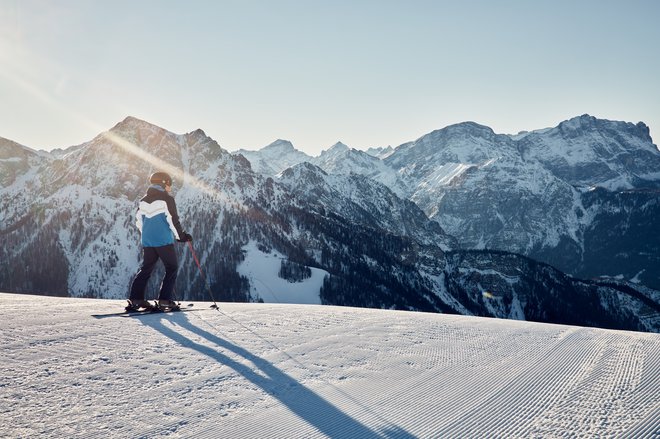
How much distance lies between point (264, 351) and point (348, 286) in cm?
16112

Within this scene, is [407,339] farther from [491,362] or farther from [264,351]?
[264,351]

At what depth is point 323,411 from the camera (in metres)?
3.95

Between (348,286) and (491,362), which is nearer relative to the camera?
(491,362)

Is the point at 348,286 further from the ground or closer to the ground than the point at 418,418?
closer to the ground

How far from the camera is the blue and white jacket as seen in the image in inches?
→ 363

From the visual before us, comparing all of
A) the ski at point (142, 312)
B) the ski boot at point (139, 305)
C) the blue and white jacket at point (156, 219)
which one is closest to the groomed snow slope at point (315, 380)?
the ski at point (142, 312)

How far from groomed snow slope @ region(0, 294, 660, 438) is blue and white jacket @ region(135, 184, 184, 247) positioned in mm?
2225

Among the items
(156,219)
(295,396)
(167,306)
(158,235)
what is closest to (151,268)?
(158,235)

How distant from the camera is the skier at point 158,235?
9.20 m

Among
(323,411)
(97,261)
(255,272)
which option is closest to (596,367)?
(323,411)

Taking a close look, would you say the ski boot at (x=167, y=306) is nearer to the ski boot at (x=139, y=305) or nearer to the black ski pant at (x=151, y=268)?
the black ski pant at (x=151, y=268)

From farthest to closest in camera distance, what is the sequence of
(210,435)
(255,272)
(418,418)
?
(255,272) < (418,418) < (210,435)

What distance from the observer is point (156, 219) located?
9.29m

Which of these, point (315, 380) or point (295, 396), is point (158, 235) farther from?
point (295, 396)
